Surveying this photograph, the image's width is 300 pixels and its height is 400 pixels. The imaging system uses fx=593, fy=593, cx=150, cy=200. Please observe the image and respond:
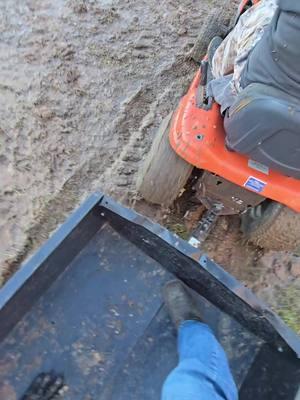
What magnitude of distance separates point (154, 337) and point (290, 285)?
0.59 meters

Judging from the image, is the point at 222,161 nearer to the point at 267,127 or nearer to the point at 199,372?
the point at 267,127

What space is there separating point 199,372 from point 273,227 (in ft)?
2.16

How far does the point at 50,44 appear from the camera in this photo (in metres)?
2.74

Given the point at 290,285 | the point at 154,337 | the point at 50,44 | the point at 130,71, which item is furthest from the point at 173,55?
the point at 154,337

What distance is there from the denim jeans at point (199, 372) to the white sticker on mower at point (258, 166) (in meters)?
0.53

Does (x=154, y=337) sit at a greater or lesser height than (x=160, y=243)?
lesser

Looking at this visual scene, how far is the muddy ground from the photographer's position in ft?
7.41

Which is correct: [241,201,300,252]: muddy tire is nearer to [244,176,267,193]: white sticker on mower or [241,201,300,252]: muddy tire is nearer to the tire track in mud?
[244,176,267,193]: white sticker on mower

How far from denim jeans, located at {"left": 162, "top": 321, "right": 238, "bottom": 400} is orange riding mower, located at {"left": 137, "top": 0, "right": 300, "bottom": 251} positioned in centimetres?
41

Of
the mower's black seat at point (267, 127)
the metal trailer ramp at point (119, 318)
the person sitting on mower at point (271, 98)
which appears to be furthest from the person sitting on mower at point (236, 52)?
the metal trailer ramp at point (119, 318)

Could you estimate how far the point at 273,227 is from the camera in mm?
2078

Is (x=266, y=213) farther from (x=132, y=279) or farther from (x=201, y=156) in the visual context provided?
(x=132, y=279)

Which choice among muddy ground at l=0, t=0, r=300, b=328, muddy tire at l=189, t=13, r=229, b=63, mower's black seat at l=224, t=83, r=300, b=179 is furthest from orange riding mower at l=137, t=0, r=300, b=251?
muddy tire at l=189, t=13, r=229, b=63

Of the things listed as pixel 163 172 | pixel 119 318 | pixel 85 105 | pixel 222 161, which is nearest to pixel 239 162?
pixel 222 161
